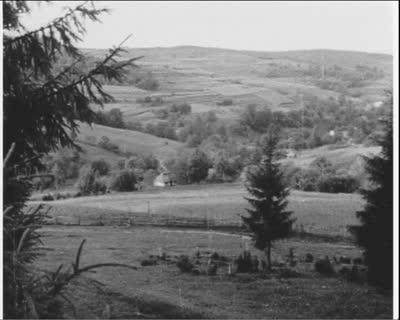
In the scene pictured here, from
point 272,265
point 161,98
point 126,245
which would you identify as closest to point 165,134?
point 161,98

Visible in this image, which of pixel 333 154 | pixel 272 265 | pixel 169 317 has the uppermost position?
pixel 333 154

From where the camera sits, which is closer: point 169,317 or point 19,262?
point 19,262

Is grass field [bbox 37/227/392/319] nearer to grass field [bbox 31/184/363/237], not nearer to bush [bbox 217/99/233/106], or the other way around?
grass field [bbox 31/184/363/237]

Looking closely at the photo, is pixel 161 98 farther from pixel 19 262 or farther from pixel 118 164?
pixel 19 262

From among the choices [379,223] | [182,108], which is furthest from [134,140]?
[379,223]

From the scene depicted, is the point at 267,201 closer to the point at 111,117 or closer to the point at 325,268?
the point at 325,268

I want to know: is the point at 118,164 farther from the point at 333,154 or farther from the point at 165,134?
the point at 333,154

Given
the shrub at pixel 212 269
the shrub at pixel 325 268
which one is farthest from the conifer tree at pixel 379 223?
the shrub at pixel 212 269

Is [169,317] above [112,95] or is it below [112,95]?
below

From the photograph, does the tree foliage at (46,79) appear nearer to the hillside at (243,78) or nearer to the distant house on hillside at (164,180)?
the hillside at (243,78)
